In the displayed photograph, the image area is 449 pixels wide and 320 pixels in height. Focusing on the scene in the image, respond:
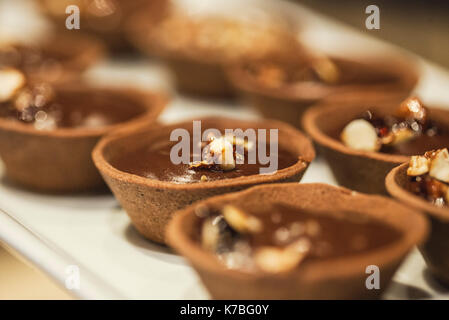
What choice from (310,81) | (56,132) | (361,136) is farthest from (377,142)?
(56,132)

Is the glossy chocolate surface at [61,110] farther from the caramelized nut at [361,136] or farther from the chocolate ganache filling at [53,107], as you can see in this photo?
the caramelized nut at [361,136]

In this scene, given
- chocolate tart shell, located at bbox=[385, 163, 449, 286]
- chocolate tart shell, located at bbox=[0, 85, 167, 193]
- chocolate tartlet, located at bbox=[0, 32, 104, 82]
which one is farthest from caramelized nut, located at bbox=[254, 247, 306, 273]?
chocolate tartlet, located at bbox=[0, 32, 104, 82]

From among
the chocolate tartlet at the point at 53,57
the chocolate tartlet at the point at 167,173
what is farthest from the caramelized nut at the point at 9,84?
the chocolate tartlet at the point at 167,173

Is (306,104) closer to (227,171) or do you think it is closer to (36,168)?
(227,171)

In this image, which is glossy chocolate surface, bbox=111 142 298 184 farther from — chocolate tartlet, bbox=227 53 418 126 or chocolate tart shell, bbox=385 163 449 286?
chocolate tartlet, bbox=227 53 418 126

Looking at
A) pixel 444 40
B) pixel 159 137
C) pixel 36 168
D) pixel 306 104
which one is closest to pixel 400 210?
pixel 159 137

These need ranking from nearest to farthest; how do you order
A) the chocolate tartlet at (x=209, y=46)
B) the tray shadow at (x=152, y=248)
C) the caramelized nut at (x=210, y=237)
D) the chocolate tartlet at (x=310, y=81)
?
the caramelized nut at (x=210, y=237)
the tray shadow at (x=152, y=248)
the chocolate tartlet at (x=310, y=81)
the chocolate tartlet at (x=209, y=46)
